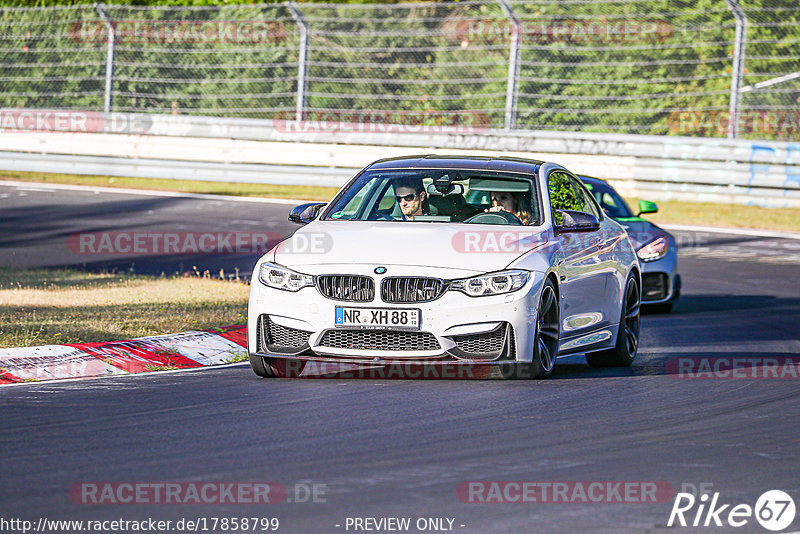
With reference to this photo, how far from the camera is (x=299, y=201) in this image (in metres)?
25.5

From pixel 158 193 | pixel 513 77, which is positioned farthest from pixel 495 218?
pixel 513 77

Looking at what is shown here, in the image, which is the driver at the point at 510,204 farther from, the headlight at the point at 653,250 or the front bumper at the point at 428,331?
the headlight at the point at 653,250

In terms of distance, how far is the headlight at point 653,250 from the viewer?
14930mm

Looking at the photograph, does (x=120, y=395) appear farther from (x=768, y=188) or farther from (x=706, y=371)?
(x=768, y=188)

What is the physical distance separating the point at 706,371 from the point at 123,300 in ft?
18.1

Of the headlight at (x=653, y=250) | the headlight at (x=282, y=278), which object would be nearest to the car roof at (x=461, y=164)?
the headlight at (x=282, y=278)

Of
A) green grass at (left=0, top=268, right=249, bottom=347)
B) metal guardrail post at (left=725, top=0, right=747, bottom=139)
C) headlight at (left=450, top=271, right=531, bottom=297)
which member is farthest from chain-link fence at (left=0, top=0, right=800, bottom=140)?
headlight at (left=450, top=271, right=531, bottom=297)

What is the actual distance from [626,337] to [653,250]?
4.07 m

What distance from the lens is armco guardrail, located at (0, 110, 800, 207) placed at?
25297 millimetres

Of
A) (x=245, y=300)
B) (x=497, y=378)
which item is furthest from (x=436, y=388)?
(x=245, y=300)

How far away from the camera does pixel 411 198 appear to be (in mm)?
10406

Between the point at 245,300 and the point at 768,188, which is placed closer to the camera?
the point at 245,300

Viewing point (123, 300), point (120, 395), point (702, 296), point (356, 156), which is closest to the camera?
point (120, 395)

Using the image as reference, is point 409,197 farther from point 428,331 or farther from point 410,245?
point 428,331
